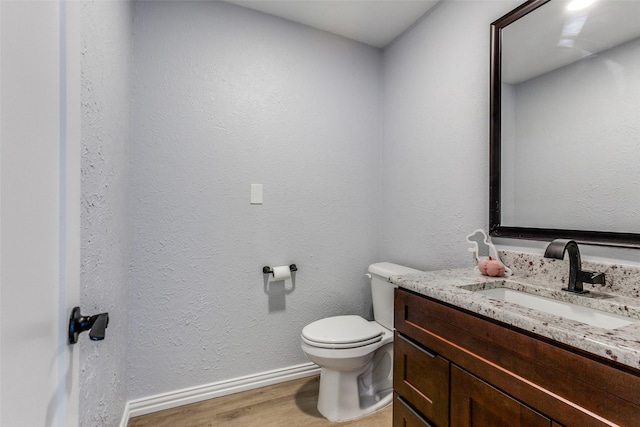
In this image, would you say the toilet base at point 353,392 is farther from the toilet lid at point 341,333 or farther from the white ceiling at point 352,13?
the white ceiling at point 352,13

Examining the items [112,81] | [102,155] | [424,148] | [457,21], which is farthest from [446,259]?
[112,81]

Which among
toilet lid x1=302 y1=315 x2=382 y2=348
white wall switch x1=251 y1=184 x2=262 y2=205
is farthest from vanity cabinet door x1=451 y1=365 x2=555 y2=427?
white wall switch x1=251 y1=184 x2=262 y2=205

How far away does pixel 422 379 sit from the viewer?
3.53 feet

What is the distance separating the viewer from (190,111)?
174cm

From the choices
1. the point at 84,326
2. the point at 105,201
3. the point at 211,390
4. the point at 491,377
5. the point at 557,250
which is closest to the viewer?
the point at 84,326

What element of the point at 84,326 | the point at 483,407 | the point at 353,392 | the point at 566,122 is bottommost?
the point at 353,392

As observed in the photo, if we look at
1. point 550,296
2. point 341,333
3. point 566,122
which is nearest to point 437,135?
point 566,122

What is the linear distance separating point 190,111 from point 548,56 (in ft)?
Answer: 5.85

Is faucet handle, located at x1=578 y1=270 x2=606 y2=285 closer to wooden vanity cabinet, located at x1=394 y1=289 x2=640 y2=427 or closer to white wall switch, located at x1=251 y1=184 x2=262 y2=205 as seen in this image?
wooden vanity cabinet, located at x1=394 y1=289 x2=640 y2=427

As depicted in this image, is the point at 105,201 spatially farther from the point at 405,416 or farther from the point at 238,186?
the point at 405,416

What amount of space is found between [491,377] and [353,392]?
40.1 inches

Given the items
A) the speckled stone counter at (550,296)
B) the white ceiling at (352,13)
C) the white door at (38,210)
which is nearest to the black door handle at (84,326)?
the white door at (38,210)

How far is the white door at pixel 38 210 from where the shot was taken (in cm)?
37

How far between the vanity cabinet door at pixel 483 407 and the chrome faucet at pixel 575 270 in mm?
463
